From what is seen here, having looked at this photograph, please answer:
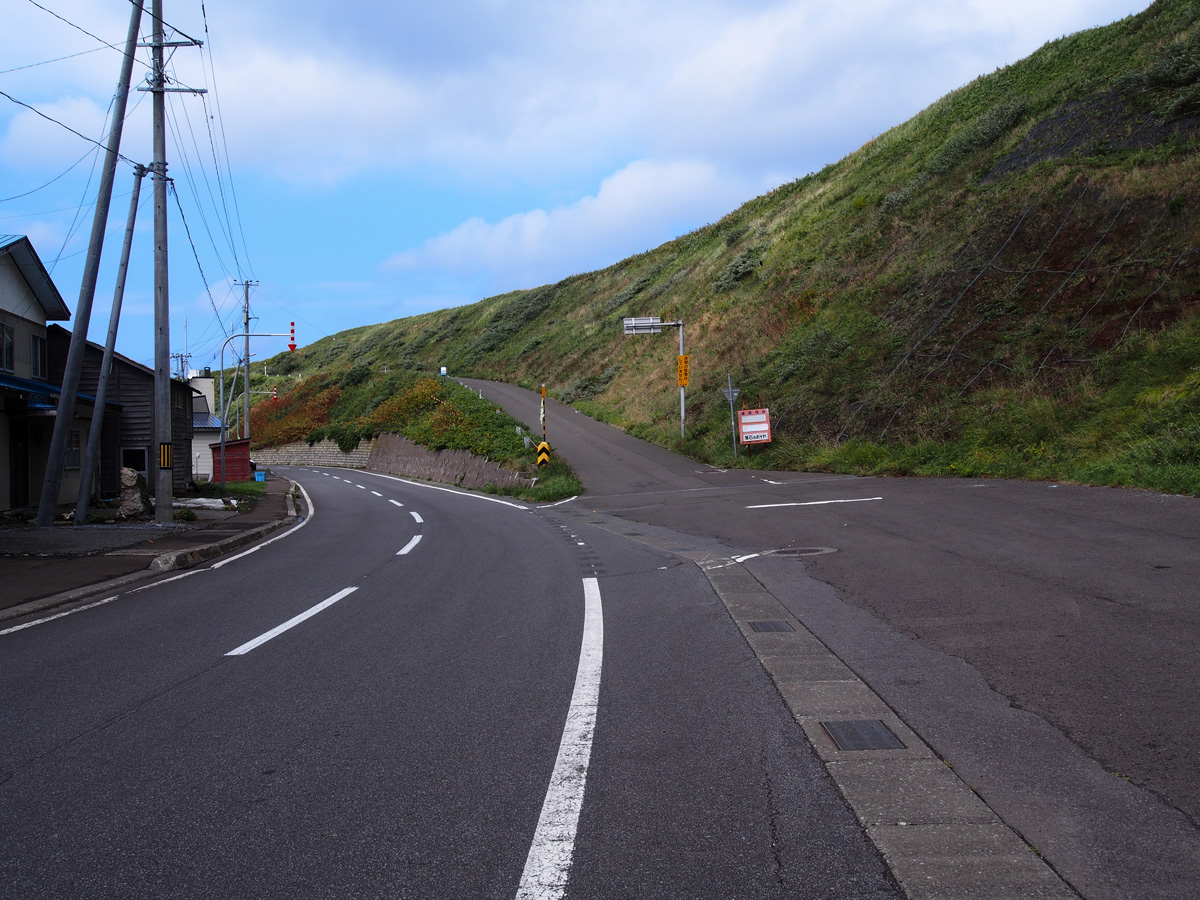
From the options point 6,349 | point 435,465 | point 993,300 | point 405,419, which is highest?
point 993,300

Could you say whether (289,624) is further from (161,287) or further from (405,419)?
(405,419)

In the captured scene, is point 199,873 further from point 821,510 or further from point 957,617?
point 821,510

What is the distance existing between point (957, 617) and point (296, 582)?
7600 millimetres

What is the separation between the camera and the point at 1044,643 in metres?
5.47

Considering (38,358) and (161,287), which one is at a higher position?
(161,287)

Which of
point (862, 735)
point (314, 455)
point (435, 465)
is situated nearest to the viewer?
point (862, 735)

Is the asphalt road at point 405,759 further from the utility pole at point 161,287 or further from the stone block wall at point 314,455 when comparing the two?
the stone block wall at point 314,455

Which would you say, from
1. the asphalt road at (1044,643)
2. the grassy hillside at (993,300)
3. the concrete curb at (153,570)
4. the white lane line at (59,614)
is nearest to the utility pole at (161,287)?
the concrete curb at (153,570)

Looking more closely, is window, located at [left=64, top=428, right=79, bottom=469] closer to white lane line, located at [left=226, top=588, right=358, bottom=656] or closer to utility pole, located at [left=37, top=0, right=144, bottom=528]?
utility pole, located at [left=37, top=0, right=144, bottom=528]

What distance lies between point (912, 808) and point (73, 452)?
91.2ft

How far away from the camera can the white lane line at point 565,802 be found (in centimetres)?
273

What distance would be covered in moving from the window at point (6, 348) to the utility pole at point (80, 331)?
26.7 feet

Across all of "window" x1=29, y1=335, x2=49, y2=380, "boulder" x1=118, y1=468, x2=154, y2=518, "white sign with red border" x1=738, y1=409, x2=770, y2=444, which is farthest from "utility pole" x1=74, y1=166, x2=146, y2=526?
"white sign with red border" x1=738, y1=409, x2=770, y2=444

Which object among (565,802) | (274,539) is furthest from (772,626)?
(274,539)
